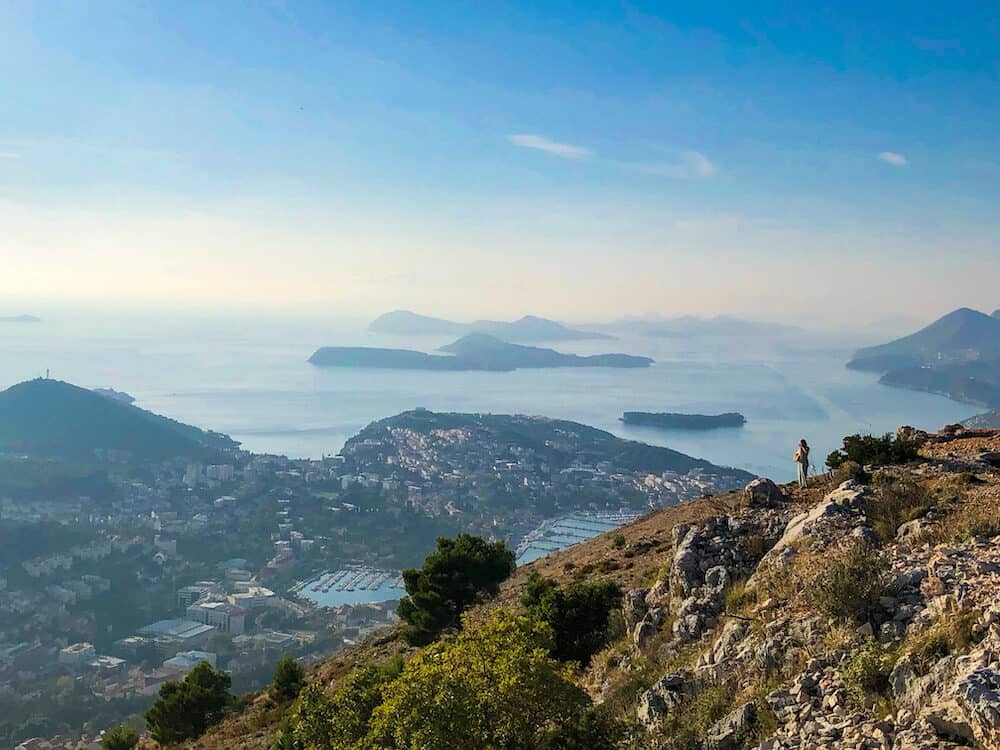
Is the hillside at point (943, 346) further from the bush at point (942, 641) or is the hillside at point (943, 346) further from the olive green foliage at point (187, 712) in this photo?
the bush at point (942, 641)

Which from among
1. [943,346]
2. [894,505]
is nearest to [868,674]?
[894,505]

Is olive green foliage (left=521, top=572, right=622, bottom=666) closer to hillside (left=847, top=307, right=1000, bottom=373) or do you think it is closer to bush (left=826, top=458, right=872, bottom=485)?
bush (left=826, top=458, right=872, bottom=485)

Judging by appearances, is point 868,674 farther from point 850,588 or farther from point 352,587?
point 352,587

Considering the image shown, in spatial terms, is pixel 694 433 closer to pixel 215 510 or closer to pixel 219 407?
pixel 215 510

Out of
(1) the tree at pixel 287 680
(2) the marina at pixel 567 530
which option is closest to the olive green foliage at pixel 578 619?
(1) the tree at pixel 287 680

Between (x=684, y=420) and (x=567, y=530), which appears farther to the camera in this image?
(x=684, y=420)

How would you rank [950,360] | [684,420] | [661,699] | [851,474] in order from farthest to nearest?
1. [950,360]
2. [684,420]
3. [851,474]
4. [661,699]
